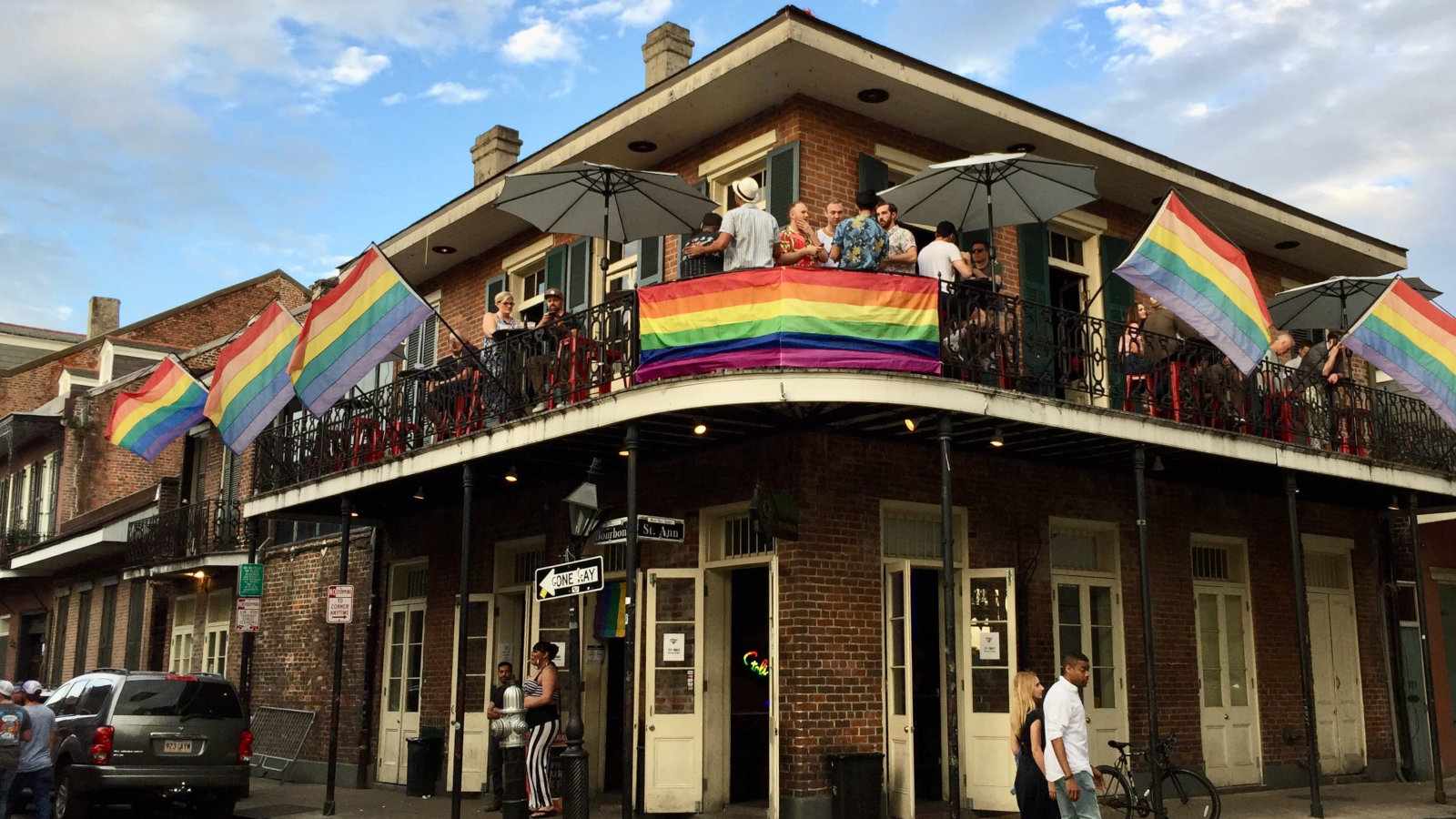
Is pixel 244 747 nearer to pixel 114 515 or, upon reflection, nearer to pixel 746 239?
pixel 746 239

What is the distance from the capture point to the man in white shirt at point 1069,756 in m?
8.81

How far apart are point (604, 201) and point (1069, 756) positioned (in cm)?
681

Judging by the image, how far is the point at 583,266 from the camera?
1594cm

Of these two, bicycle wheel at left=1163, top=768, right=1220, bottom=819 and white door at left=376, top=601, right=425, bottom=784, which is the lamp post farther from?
white door at left=376, top=601, right=425, bottom=784

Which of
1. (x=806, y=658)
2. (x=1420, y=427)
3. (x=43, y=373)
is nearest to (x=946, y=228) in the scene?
(x=806, y=658)

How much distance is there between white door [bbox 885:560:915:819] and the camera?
12281 millimetres

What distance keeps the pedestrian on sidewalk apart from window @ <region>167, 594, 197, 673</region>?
42.5 ft

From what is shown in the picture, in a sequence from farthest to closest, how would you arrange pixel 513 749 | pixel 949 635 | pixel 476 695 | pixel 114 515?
pixel 114 515 < pixel 476 695 < pixel 513 749 < pixel 949 635

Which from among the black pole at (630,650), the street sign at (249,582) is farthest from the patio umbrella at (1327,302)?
the street sign at (249,582)

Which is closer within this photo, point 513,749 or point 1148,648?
point 1148,648

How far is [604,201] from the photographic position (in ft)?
41.9

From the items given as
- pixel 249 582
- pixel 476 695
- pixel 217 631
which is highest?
pixel 249 582

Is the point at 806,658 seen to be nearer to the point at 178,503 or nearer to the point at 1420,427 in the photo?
the point at 1420,427

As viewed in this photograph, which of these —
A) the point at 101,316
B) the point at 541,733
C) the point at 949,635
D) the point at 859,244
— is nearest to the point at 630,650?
the point at 949,635
